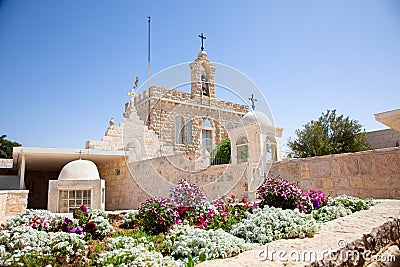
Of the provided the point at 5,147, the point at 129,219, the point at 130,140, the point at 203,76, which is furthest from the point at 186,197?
the point at 5,147

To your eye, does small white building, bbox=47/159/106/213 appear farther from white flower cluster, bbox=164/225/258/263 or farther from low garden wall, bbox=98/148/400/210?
white flower cluster, bbox=164/225/258/263

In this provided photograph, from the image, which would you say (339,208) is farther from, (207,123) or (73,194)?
(207,123)

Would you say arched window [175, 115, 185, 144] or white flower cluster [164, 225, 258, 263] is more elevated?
arched window [175, 115, 185, 144]

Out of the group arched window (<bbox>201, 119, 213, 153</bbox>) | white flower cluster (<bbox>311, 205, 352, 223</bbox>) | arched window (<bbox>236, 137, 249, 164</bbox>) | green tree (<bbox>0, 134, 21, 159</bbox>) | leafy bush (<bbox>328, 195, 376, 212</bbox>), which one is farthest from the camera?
green tree (<bbox>0, 134, 21, 159</bbox>)

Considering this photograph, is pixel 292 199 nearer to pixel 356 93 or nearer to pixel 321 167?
pixel 321 167

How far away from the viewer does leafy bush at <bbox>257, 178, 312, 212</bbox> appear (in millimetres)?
3970

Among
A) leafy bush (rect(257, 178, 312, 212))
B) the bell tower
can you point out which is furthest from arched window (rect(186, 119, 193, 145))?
leafy bush (rect(257, 178, 312, 212))

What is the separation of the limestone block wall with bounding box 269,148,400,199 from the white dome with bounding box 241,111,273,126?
2691mm

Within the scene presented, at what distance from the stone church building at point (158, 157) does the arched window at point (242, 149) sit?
3 centimetres

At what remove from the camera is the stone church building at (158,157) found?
6.74 meters

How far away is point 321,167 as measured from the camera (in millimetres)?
5434

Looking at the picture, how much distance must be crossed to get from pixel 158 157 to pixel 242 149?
2626 millimetres

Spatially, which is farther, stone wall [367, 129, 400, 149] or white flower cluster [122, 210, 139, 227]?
stone wall [367, 129, 400, 149]

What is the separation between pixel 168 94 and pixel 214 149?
3.80 metres
